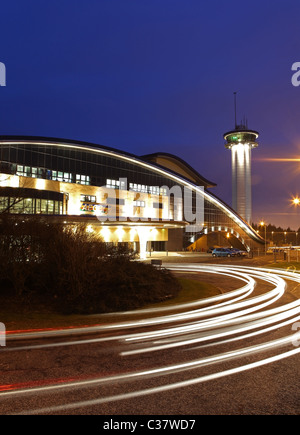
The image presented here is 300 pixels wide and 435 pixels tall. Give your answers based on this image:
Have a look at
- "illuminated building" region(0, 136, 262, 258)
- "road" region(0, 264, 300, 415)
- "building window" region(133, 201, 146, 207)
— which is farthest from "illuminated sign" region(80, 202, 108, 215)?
"road" region(0, 264, 300, 415)

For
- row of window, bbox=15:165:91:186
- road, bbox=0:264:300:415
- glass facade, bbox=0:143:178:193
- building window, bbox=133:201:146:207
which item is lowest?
road, bbox=0:264:300:415

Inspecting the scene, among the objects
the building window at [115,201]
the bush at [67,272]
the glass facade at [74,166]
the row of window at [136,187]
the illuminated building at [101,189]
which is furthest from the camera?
the row of window at [136,187]

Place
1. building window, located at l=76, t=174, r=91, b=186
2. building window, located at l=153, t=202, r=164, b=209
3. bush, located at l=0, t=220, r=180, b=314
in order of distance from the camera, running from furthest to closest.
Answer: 1. building window, located at l=153, t=202, r=164, b=209
2. building window, located at l=76, t=174, r=91, b=186
3. bush, located at l=0, t=220, r=180, b=314

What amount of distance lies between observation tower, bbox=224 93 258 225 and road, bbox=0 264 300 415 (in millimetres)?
82809

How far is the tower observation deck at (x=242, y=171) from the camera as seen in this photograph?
91438mm

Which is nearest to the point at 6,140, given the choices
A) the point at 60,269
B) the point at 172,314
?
the point at 60,269

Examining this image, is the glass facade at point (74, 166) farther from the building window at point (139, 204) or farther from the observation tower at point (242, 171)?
the observation tower at point (242, 171)

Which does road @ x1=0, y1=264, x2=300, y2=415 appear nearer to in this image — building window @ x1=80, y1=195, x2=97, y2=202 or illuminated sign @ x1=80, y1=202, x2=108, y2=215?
illuminated sign @ x1=80, y1=202, x2=108, y2=215

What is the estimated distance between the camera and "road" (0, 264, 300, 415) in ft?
17.6

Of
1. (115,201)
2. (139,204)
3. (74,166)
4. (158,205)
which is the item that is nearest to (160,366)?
(74,166)

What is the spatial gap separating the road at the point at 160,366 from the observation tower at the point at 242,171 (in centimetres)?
8281

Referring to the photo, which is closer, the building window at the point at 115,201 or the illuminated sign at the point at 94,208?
the illuminated sign at the point at 94,208

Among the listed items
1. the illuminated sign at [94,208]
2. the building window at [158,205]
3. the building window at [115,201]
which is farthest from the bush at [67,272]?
the building window at [158,205]
